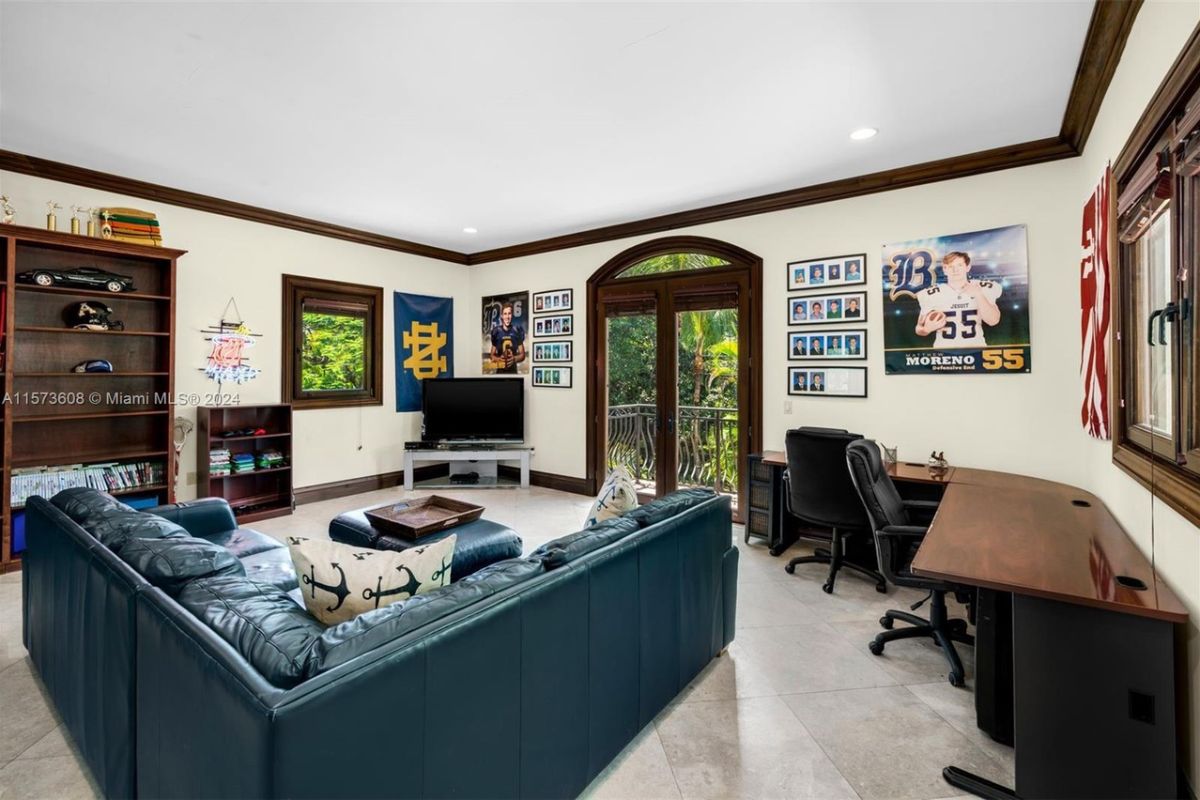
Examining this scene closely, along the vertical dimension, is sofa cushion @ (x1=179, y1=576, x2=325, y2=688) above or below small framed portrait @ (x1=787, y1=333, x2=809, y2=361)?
below

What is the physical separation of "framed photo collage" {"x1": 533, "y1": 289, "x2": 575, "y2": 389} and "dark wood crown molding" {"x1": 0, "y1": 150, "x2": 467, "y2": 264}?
62.0 inches

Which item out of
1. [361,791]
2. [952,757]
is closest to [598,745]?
[361,791]

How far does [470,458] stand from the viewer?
6.11 metres

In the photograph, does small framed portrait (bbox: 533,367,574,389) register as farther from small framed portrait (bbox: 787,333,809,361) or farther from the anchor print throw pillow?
the anchor print throw pillow

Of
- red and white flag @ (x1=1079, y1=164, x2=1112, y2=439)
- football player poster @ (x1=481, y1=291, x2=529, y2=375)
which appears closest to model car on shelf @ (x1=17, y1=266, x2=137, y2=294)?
football player poster @ (x1=481, y1=291, x2=529, y2=375)

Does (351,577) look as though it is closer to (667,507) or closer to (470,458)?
(667,507)

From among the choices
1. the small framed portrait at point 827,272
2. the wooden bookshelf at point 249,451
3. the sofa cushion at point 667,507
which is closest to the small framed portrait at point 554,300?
the small framed portrait at point 827,272

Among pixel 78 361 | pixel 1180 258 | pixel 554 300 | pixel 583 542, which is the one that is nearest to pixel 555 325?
pixel 554 300

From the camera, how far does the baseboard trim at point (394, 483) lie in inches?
219

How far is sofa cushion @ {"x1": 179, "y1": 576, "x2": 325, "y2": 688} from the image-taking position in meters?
1.11

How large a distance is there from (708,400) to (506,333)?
276 centimetres

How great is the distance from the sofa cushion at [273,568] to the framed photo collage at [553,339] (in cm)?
369

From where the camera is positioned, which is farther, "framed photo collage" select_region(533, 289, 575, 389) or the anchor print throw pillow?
"framed photo collage" select_region(533, 289, 575, 389)

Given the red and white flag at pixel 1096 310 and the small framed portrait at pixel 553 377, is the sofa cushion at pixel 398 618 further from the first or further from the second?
the small framed portrait at pixel 553 377
